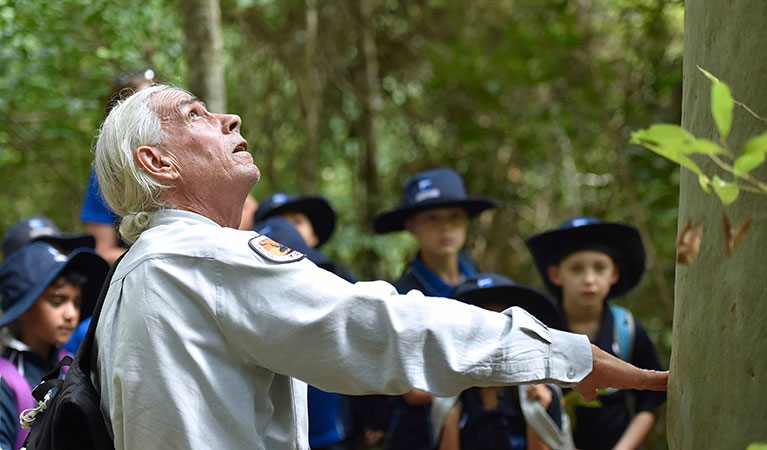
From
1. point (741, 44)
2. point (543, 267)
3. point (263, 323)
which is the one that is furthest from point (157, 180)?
point (543, 267)

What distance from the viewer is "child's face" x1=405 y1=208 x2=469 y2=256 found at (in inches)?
182

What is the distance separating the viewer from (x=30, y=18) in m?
5.13

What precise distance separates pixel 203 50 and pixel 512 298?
2.64 metres

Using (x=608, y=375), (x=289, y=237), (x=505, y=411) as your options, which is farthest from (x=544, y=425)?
(x=289, y=237)

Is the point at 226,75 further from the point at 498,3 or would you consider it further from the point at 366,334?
the point at 366,334

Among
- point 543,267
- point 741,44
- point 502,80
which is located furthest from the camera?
point 502,80

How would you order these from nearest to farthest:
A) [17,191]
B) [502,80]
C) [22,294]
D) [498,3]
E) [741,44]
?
[741,44] < [22,294] < [502,80] < [498,3] < [17,191]

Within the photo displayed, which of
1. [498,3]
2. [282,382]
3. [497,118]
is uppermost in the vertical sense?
[498,3]

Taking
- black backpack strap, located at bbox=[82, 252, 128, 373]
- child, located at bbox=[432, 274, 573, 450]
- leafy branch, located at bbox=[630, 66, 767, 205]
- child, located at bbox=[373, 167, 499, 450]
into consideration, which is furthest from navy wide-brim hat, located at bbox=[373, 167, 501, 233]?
leafy branch, located at bbox=[630, 66, 767, 205]

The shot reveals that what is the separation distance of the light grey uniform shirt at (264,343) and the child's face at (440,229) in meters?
2.75

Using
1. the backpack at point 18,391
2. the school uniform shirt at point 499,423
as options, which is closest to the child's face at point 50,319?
the backpack at point 18,391

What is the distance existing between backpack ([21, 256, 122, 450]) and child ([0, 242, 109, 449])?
125 cm

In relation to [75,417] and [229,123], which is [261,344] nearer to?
[75,417]

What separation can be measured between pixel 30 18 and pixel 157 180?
365 cm
